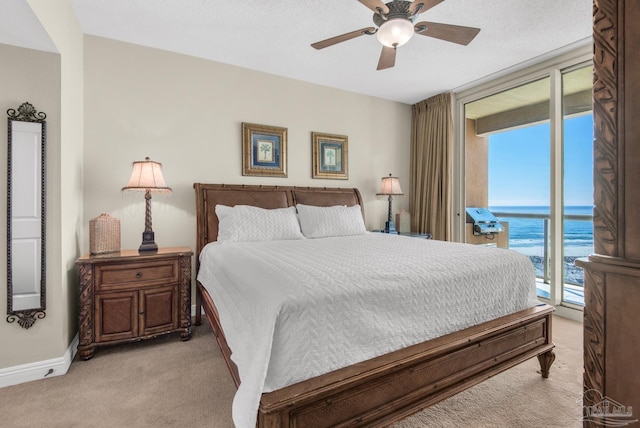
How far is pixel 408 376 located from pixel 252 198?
247cm

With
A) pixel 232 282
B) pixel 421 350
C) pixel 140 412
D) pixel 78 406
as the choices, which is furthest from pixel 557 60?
pixel 78 406

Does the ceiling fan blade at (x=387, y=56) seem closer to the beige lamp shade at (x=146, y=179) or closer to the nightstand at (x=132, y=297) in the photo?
the beige lamp shade at (x=146, y=179)

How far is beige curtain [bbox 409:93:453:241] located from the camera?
13.9ft

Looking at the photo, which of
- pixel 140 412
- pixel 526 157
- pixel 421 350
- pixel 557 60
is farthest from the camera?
pixel 526 157

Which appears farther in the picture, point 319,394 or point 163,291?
point 163,291

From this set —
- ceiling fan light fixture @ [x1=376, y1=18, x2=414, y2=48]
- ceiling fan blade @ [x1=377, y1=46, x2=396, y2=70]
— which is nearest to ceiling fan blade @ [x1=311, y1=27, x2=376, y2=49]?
ceiling fan light fixture @ [x1=376, y1=18, x2=414, y2=48]

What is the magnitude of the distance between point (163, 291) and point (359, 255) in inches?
67.4

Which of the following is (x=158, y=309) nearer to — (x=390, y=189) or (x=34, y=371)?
(x=34, y=371)

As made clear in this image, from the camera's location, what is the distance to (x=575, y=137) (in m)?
3.33

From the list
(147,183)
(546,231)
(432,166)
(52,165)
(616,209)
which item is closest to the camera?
(616,209)

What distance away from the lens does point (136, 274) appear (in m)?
2.46

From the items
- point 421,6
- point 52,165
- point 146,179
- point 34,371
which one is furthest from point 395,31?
point 34,371

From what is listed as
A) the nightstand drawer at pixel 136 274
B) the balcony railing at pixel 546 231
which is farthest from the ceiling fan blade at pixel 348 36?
the balcony railing at pixel 546 231

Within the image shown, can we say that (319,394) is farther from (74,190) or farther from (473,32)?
(74,190)
